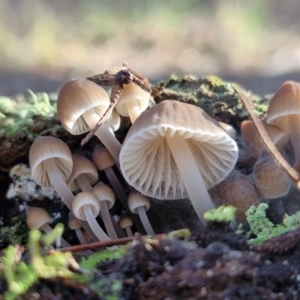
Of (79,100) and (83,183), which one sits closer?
(79,100)

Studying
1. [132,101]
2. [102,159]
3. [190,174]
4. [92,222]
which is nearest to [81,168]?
[102,159]

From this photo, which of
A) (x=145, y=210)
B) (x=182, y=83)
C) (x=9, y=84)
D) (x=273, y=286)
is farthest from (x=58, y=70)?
(x=273, y=286)

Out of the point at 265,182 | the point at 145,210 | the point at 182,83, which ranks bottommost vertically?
the point at 265,182

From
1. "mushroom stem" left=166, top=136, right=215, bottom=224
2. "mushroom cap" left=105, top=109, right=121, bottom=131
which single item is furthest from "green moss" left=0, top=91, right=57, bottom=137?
"mushroom stem" left=166, top=136, right=215, bottom=224

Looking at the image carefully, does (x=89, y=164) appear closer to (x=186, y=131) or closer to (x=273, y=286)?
(x=186, y=131)

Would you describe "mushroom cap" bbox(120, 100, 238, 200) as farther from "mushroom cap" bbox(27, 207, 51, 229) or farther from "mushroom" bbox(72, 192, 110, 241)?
"mushroom cap" bbox(27, 207, 51, 229)

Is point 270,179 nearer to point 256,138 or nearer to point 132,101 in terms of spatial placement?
point 256,138
